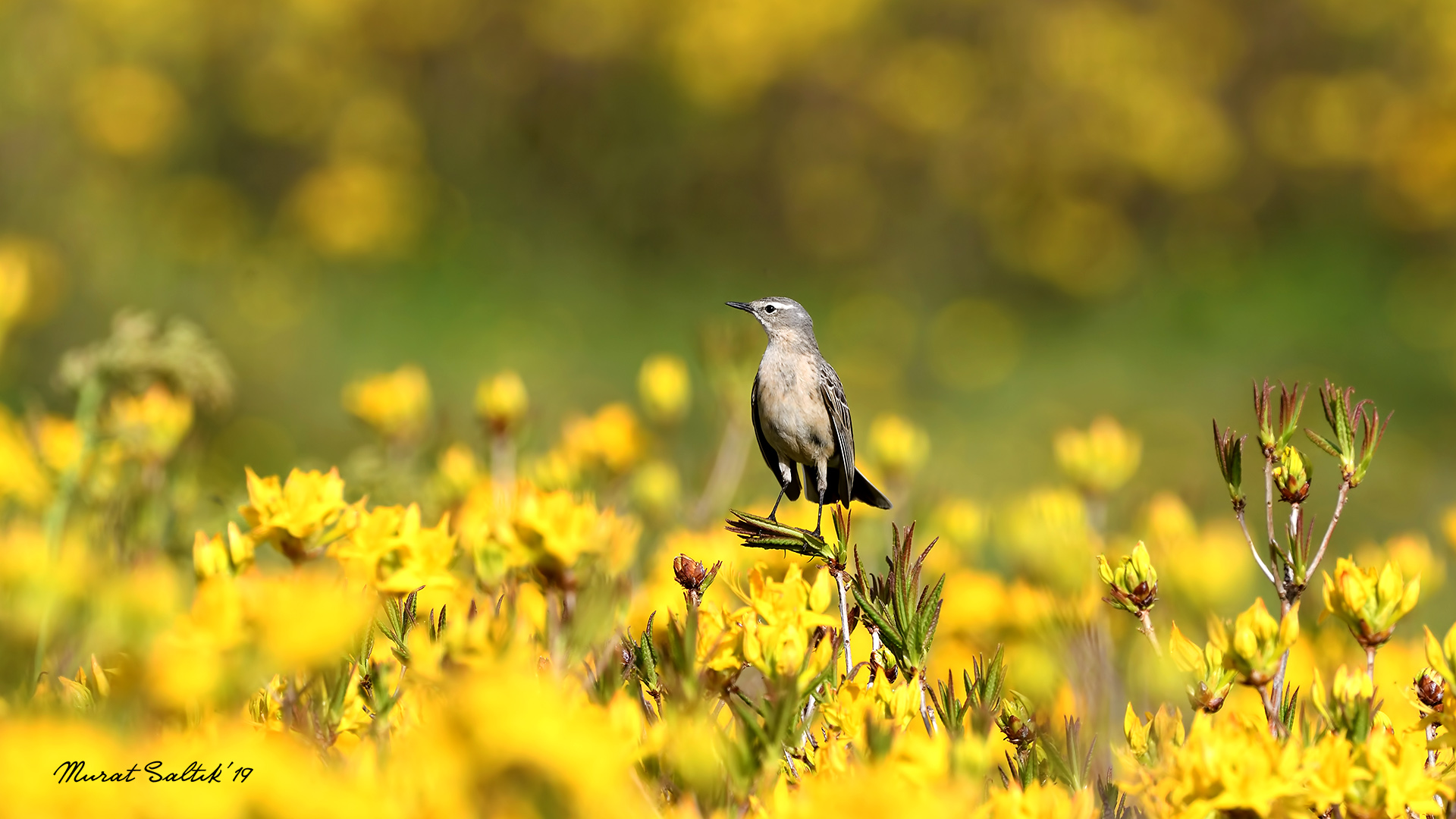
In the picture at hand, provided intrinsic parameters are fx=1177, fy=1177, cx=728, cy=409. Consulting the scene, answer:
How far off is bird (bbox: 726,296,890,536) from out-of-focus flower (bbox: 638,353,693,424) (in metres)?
0.21

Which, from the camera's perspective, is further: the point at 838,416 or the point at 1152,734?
the point at 838,416

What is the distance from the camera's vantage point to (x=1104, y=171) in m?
9.20

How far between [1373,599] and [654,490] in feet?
5.29

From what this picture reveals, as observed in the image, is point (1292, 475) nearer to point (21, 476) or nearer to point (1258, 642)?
point (1258, 642)

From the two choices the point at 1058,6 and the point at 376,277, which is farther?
the point at 1058,6

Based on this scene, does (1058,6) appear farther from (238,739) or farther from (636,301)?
(238,739)

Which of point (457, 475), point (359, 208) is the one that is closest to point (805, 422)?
point (457, 475)

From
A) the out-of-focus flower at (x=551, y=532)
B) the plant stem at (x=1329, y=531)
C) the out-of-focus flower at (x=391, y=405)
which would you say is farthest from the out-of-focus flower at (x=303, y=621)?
the out-of-focus flower at (x=391, y=405)

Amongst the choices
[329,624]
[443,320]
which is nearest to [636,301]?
[443,320]

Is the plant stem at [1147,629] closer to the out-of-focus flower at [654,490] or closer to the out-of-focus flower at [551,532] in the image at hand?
the out-of-focus flower at [551,532]

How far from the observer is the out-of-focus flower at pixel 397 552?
50.9 inches

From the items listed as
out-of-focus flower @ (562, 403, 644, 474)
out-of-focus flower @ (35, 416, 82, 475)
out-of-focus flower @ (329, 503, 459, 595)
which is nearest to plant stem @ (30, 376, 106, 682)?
out-of-focus flower @ (35, 416, 82, 475)

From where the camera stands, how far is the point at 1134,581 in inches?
56.0

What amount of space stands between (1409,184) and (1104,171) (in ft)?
7.02
